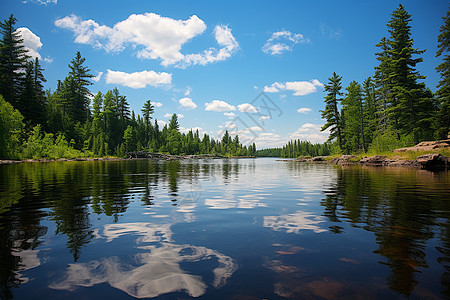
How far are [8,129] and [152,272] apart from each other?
47868mm

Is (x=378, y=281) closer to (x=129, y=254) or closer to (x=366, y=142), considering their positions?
(x=129, y=254)

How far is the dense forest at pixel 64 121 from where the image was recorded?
44.5m

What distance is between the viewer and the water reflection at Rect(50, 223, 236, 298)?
9.64 feet

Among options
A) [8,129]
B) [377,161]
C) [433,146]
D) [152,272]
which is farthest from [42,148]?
[433,146]

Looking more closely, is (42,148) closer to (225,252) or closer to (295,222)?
(295,222)

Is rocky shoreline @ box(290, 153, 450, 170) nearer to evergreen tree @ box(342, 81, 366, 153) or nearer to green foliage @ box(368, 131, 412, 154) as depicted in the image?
green foliage @ box(368, 131, 412, 154)

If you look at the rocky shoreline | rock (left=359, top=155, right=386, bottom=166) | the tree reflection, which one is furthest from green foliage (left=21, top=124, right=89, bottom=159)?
rock (left=359, top=155, right=386, bottom=166)

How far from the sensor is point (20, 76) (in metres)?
56.8

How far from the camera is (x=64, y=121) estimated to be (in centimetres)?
6644

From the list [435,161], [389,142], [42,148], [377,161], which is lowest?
[377,161]

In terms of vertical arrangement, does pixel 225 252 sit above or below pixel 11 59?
below

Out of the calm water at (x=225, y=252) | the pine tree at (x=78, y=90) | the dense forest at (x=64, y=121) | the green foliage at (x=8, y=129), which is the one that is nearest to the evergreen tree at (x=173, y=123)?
Answer: the dense forest at (x=64, y=121)

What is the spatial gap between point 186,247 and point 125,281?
4.28 ft

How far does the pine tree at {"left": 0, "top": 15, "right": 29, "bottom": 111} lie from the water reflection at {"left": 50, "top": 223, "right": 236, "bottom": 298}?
66.2 metres
